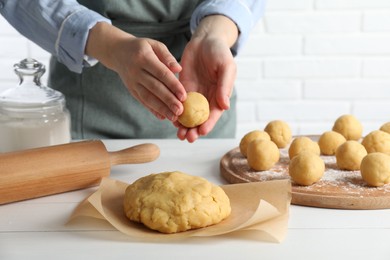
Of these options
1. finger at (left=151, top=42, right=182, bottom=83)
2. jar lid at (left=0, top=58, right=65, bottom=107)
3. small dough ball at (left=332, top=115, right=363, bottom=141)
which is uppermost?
finger at (left=151, top=42, right=182, bottom=83)

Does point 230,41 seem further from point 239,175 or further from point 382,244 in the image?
point 382,244

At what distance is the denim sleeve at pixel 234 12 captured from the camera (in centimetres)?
145

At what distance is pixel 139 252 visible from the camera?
2.88 feet

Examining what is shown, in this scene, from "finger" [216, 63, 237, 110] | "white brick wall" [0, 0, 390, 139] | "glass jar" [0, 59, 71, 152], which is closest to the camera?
"finger" [216, 63, 237, 110]

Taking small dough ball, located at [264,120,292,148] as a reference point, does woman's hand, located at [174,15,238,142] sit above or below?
above

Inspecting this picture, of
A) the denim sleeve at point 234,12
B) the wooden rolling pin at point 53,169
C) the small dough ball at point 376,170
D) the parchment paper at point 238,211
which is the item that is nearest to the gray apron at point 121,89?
the denim sleeve at point 234,12

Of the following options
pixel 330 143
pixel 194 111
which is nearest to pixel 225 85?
pixel 194 111

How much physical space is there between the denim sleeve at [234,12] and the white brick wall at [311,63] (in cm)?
83

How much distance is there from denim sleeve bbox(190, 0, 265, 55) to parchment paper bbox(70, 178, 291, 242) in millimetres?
507

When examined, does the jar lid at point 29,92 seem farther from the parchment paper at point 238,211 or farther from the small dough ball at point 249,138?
the small dough ball at point 249,138

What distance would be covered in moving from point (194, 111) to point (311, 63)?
1341mm

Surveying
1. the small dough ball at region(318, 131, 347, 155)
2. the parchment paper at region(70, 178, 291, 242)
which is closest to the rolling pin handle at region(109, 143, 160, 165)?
the parchment paper at region(70, 178, 291, 242)

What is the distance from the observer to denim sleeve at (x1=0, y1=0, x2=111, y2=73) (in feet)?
4.30

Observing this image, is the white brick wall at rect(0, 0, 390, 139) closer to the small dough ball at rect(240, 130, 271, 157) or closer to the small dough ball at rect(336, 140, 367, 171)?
the small dough ball at rect(240, 130, 271, 157)
